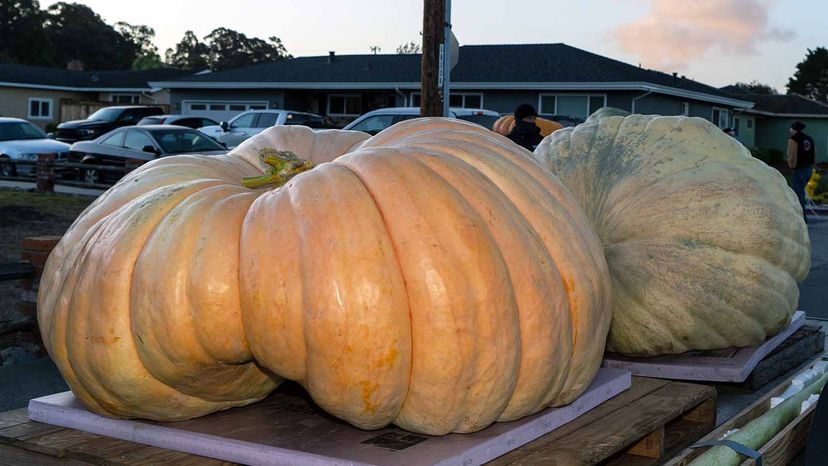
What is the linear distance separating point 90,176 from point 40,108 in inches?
1298

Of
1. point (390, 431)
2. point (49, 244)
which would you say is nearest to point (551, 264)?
point (390, 431)

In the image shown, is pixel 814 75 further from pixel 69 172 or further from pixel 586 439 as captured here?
pixel 586 439

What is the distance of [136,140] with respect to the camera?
19547 mm

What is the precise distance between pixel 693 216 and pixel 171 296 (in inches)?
92.8

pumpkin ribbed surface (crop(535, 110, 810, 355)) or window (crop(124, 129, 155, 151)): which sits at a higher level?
window (crop(124, 129, 155, 151))

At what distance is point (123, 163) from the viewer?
63.5ft

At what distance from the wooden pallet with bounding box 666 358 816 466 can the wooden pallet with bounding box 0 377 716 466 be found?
113 millimetres

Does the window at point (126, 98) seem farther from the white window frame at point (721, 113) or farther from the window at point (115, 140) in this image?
the window at point (115, 140)

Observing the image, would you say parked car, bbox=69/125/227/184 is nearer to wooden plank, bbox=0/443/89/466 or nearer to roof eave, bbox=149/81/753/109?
roof eave, bbox=149/81/753/109

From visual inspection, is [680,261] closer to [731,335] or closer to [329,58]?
[731,335]

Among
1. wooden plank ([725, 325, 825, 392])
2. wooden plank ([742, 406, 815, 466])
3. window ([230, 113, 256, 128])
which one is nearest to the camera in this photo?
wooden plank ([742, 406, 815, 466])

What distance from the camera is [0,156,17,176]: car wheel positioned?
68.3 ft

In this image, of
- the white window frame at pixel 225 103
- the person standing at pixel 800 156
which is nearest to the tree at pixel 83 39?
the white window frame at pixel 225 103

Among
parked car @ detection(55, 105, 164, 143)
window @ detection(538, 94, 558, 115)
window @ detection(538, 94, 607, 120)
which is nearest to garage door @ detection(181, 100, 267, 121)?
parked car @ detection(55, 105, 164, 143)
